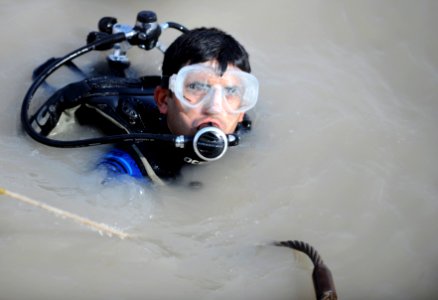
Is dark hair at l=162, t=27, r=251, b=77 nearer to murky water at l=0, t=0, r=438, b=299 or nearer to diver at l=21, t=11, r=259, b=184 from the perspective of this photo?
diver at l=21, t=11, r=259, b=184

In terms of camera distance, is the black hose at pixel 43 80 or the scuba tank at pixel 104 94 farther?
the scuba tank at pixel 104 94

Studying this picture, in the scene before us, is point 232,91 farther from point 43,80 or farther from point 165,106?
point 43,80

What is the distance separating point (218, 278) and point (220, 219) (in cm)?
49

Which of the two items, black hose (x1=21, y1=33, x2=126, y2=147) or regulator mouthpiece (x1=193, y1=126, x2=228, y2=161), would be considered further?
black hose (x1=21, y1=33, x2=126, y2=147)

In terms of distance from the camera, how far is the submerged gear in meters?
3.03

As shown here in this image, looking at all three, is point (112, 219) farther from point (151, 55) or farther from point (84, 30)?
point (84, 30)

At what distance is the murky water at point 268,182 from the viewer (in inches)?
113

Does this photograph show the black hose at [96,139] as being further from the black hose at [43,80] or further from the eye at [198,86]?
the eye at [198,86]

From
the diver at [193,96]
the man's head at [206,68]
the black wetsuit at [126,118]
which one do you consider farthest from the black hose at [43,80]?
the man's head at [206,68]

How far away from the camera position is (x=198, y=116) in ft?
10.1

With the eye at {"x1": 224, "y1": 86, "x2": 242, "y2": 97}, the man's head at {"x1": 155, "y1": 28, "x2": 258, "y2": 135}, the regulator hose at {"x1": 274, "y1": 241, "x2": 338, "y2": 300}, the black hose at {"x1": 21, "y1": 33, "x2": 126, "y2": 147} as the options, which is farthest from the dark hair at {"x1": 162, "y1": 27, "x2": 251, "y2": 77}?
the regulator hose at {"x1": 274, "y1": 241, "x2": 338, "y2": 300}

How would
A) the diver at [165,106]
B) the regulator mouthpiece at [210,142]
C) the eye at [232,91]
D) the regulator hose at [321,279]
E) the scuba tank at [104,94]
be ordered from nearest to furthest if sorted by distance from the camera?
1. the regulator hose at [321,279]
2. the regulator mouthpiece at [210,142]
3. the diver at [165,106]
4. the eye at [232,91]
5. the scuba tank at [104,94]

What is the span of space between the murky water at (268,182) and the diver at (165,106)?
209mm

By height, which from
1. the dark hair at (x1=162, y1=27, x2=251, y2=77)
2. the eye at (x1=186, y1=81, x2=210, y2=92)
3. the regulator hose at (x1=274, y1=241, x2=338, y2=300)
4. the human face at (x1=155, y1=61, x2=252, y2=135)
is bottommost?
the regulator hose at (x1=274, y1=241, x2=338, y2=300)
